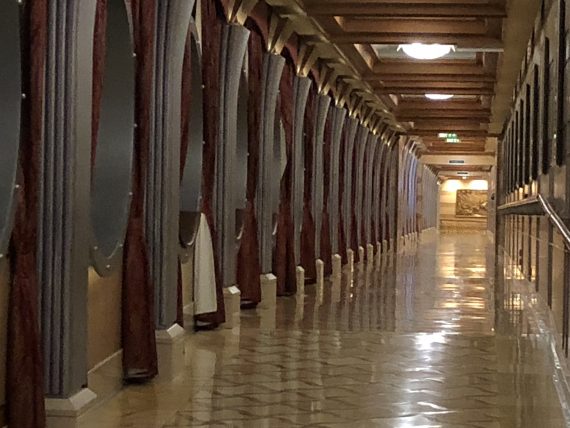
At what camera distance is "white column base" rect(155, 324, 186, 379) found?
19.4 ft

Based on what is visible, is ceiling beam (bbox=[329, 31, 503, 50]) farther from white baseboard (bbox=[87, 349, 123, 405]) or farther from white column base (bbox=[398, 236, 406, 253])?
white column base (bbox=[398, 236, 406, 253])

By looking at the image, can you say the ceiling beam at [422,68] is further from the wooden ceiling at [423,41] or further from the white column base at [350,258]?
the white column base at [350,258]

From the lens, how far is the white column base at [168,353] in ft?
19.4

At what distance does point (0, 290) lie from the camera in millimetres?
3961

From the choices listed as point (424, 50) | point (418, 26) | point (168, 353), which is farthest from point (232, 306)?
point (424, 50)

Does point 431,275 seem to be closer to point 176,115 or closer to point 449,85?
point 449,85

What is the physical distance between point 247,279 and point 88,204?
16.2 ft

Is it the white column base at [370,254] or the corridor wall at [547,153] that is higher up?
the corridor wall at [547,153]

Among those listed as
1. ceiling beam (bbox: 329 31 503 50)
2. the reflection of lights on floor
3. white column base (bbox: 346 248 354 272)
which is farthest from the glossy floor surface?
white column base (bbox: 346 248 354 272)

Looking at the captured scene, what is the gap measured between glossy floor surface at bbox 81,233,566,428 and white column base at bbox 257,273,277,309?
107mm

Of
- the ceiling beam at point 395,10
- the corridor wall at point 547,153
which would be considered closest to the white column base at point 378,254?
the corridor wall at point 547,153

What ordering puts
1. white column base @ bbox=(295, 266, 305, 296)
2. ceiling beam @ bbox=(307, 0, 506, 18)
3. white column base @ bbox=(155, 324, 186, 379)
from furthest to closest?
white column base @ bbox=(295, 266, 305, 296) < ceiling beam @ bbox=(307, 0, 506, 18) < white column base @ bbox=(155, 324, 186, 379)

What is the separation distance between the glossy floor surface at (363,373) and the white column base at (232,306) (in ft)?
0.54

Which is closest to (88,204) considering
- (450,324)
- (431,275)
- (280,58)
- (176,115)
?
(176,115)
